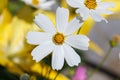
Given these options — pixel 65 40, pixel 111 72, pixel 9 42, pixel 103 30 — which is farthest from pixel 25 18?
pixel 103 30

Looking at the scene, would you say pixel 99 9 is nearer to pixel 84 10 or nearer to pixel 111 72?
pixel 84 10

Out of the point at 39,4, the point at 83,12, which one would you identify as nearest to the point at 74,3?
the point at 83,12

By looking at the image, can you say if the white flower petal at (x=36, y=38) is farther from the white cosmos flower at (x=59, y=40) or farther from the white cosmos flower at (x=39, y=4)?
the white cosmos flower at (x=39, y=4)

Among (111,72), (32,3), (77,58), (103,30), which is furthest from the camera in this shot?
(103,30)

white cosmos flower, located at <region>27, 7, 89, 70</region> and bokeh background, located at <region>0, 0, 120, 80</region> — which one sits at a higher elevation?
white cosmos flower, located at <region>27, 7, 89, 70</region>

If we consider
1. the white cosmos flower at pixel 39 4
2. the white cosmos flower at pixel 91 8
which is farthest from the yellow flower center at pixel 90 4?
the white cosmos flower at pixel 39 4

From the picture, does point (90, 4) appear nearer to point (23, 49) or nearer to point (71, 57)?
point (71, 57)

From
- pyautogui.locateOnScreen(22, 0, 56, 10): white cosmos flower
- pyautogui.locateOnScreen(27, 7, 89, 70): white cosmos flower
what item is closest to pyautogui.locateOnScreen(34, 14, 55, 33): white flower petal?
pyautogui.locateOnScreen(27, 7, 89, 70): white cosmos flower

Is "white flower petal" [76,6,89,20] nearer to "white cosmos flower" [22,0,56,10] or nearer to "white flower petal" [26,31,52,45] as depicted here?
"white flower petal" [26,31,52,45]
